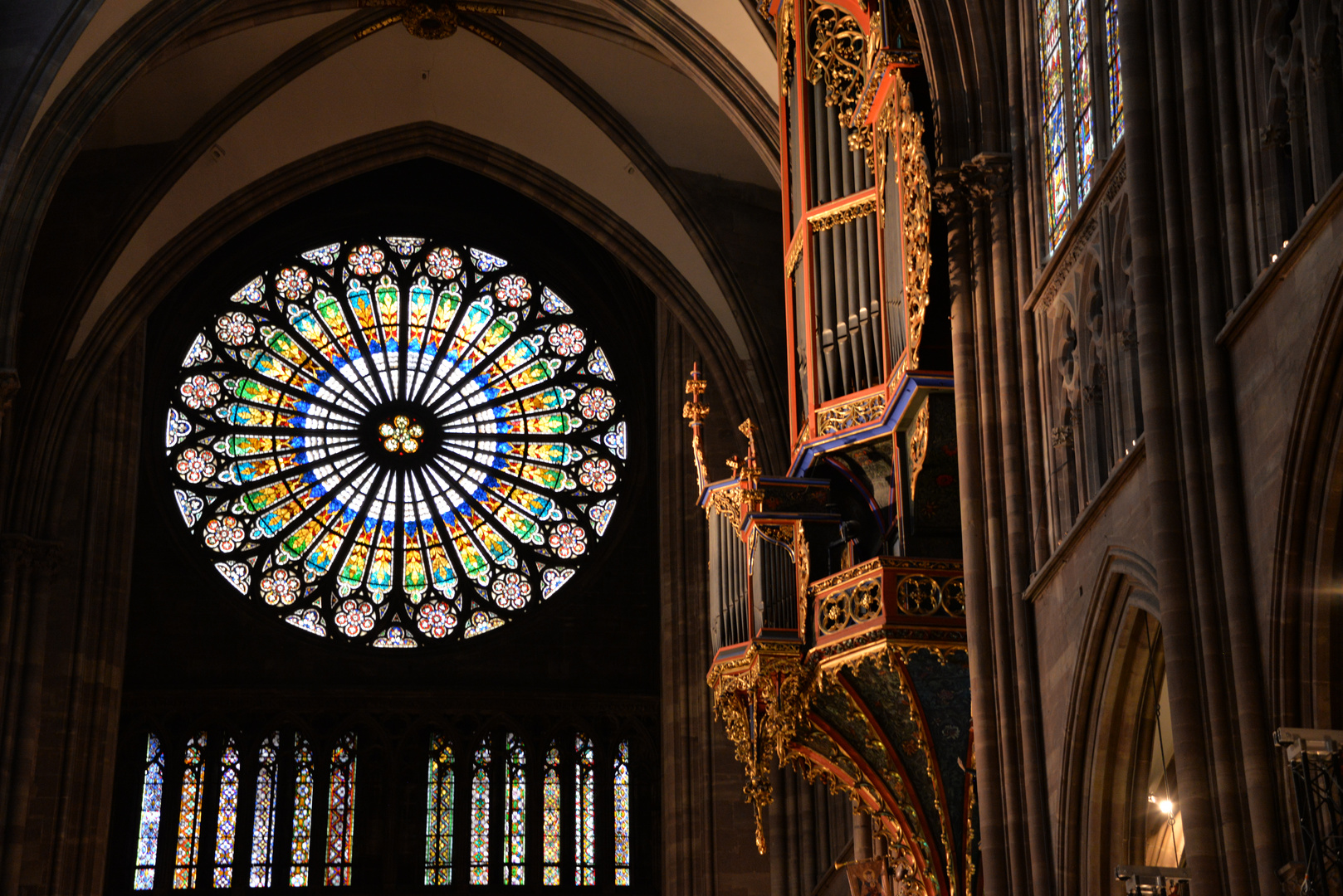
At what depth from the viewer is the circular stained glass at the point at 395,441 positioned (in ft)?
68.0

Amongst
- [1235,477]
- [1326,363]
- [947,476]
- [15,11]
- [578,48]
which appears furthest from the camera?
[578,48]

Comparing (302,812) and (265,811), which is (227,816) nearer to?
(265,811)

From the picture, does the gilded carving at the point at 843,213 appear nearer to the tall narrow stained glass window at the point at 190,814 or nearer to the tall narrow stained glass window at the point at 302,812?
the tall narrow stained glass window at the point at 302,812

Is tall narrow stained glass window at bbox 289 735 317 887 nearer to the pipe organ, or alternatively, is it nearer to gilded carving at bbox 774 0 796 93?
the pipe organ

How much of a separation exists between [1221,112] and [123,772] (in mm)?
14800

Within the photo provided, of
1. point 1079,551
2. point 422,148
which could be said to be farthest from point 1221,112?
point 422,148

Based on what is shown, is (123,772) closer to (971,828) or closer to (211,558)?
(211,558)

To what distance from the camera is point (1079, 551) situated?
8.63 meters

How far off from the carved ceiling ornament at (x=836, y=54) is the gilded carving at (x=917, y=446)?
2410 millimetres

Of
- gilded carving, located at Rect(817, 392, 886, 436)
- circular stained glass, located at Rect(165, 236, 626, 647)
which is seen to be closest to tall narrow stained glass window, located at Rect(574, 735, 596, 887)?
circular stained glass, located at Rect(165, 236, 626, 647)

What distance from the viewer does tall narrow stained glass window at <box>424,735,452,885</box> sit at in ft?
62.6

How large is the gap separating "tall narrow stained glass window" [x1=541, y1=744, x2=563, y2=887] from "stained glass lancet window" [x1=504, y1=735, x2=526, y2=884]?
20cm

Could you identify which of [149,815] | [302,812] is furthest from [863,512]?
[149,815]

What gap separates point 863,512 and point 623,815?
839cm
